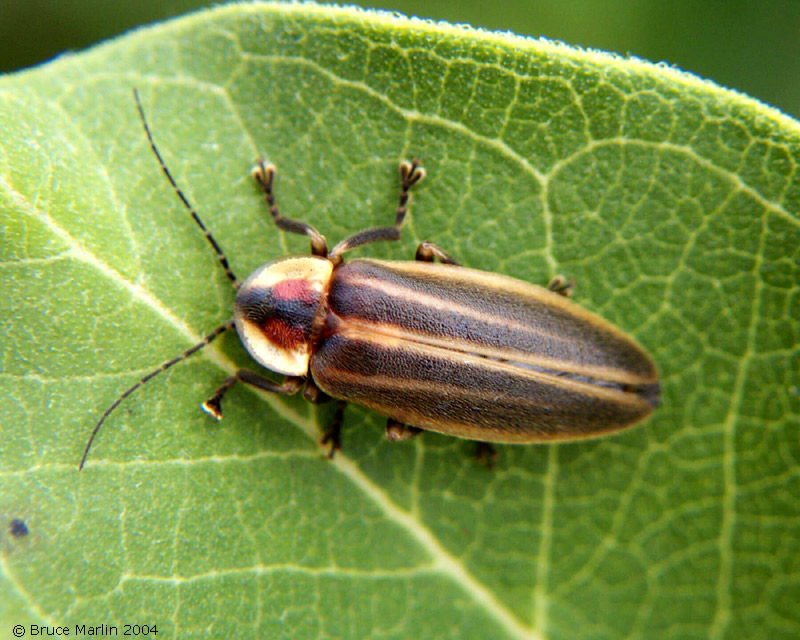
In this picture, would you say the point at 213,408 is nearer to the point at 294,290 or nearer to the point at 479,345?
the point at 294,290

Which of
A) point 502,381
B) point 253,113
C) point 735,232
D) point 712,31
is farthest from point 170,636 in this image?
point 712,31

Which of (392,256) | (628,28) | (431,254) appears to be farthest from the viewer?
(628,28)

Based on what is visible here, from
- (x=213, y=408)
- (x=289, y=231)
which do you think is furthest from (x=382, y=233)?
(x=213, y=408)

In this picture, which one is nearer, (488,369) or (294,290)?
(488,369)

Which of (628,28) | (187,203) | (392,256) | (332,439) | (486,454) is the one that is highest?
(628,28)

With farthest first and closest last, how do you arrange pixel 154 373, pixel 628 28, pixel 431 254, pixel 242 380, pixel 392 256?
1. pixel 628 28
2. pixel 392 256
3. pixel 431 254
4. pixel 242 380
5. pixel 154 373

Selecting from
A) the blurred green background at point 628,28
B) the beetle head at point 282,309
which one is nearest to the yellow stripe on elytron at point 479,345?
the beetle head at point 282,309

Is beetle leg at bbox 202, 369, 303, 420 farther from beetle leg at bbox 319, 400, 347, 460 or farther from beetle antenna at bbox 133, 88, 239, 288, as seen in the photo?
beetle antenna at bbox 133, 88, 239, 288
